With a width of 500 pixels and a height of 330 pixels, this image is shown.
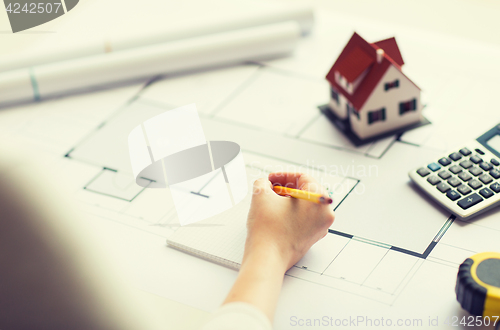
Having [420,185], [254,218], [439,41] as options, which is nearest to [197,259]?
[254,218]

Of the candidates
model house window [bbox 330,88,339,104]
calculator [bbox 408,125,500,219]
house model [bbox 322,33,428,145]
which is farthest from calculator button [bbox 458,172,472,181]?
model house window [bbox 330,88,339,104]

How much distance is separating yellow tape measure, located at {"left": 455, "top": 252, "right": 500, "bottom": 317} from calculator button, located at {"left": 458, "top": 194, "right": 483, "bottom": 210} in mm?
126

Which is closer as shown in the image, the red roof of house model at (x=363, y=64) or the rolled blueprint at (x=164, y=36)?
the red roof of house model at (x=363, y=64)

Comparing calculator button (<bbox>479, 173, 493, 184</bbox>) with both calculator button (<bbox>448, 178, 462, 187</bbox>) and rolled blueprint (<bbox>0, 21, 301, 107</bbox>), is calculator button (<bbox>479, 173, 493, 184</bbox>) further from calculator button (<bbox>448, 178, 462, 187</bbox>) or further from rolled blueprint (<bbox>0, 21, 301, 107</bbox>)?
rolled blueprint (<bbox>0, 21, 301, 107</bbox>)

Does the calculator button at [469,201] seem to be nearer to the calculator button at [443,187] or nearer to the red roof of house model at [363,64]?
the calculator button at [443,187]

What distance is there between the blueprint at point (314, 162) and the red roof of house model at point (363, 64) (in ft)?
0.28

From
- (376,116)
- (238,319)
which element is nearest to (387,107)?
(376,116)

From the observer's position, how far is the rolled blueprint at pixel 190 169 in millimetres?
739

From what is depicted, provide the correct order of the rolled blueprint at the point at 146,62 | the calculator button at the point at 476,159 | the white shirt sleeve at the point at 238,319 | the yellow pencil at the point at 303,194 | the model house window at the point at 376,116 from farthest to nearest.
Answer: the rolled blueprint at the point at 146,62 < the model house window at the point at 376,116 < the calculator button at the point at 476,159 < the yellow pencil at the point at 303,194 < the white shirt sleeve at the point at 238,319

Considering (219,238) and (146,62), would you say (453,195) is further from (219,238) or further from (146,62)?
(146,62)

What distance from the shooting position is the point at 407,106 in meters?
0.83

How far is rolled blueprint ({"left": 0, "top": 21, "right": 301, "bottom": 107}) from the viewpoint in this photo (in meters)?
1.01

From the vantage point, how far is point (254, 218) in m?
0.64

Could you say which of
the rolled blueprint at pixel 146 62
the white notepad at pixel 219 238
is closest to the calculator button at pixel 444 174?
the white notepad at pixel 219 238
